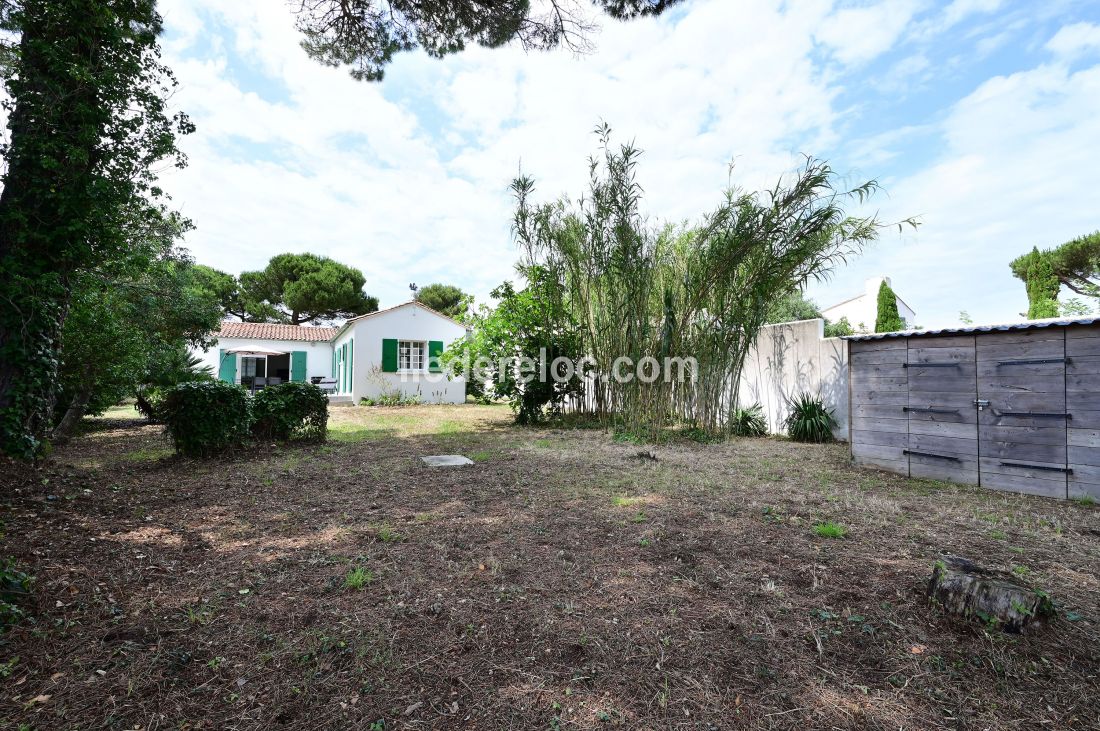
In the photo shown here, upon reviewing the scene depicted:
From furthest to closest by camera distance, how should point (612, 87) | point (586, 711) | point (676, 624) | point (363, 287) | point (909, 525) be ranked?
1. point (363, 287)
2. point (612, 87)
3. point (909, 525)
4. point (676, 624)
5. point (586, 711)

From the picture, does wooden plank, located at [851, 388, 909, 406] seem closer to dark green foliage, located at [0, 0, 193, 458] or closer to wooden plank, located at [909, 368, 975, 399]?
wooden plank, located at [909, 368, 975, 399]

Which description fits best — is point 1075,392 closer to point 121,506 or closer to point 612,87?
point 612,87

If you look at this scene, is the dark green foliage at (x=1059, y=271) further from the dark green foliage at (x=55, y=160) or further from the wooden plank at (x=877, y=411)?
the dark green foliage at (x=55, y=160)

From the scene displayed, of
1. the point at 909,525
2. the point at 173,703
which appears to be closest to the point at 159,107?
the point at 173,703

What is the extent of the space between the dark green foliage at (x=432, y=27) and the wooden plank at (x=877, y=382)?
14.8 ft

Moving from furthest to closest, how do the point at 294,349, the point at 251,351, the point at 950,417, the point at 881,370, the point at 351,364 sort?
the point at 294,349
the point at 251,351
the point at 351,364
the point at 881,370
the point at 950,417

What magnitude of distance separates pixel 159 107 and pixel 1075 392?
7664 mm

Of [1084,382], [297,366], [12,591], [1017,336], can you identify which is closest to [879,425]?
[1017,336]

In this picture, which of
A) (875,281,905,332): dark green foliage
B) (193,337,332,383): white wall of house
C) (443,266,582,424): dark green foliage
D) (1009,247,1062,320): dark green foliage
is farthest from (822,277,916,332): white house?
(193,337,332,383): white wall of house

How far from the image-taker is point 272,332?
16188 millimetres

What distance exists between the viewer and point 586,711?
4.50 feet

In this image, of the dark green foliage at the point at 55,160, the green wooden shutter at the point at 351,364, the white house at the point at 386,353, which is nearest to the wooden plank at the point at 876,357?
the dark green foliage at the point at 55,160

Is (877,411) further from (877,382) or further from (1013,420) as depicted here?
(1013,420)

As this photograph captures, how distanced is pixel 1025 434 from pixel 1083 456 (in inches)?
13.7
